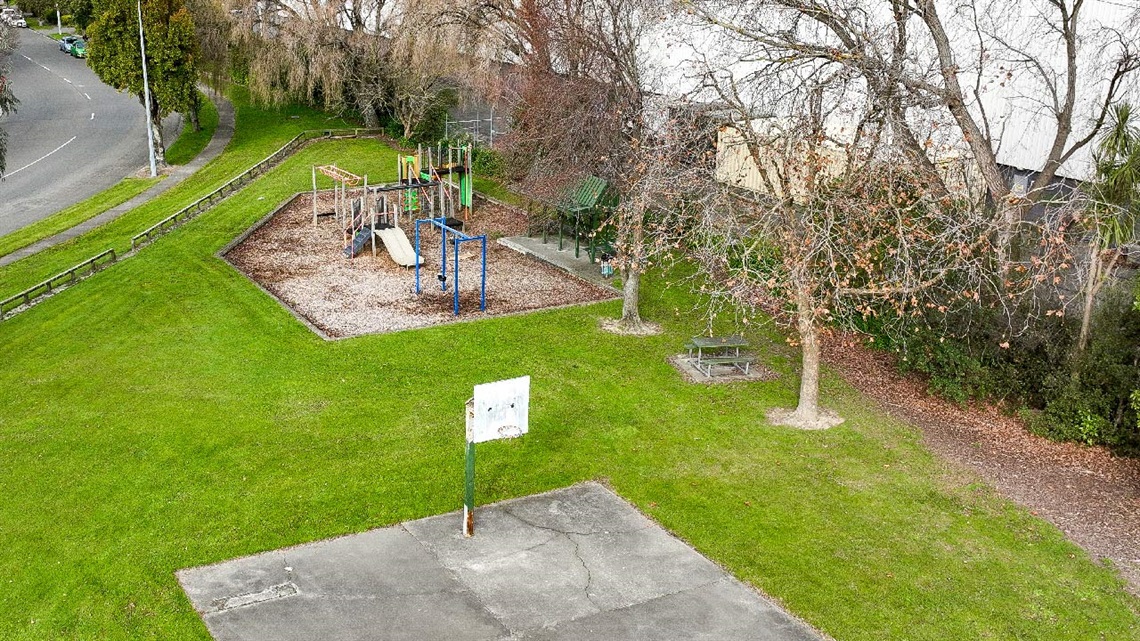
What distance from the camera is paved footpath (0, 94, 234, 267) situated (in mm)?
28812

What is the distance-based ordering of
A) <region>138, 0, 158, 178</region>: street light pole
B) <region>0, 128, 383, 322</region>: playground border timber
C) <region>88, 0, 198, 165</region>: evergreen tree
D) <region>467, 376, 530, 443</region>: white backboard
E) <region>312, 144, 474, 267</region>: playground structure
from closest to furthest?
<region>467, 376, 530, 443</region>: white backboard, <region>0, 128, 383, 322</region>: playground border timber, <region>312, 144, 474, 267</region>: playground structure, <region>138, 0, 158, 178</region>: street light pole, <region>88, 0, 198, 165</region>: evergreen tree

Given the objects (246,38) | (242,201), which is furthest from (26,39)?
(242,201)

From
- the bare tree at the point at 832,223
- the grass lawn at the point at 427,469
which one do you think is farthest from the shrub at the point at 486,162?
the bare tree at the point at 832,223

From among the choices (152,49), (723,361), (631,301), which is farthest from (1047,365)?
(152,49)

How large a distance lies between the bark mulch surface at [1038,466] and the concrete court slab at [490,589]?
15.6ft

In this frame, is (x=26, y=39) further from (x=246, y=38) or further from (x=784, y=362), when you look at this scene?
(x=784, y=362)

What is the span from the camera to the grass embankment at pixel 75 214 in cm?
2987

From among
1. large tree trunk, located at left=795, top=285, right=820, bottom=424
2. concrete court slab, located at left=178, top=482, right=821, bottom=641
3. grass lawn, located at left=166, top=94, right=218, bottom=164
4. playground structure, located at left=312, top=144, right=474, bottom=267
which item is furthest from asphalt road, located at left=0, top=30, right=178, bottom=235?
large tree trunk, located at left=795, top=285, right=820, bottom=424

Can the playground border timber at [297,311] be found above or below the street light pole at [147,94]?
below

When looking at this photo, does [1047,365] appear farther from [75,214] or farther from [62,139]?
[62,139]

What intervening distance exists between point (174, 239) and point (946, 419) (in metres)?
20.3

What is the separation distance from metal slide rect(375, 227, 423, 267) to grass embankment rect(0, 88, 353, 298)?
6853mm

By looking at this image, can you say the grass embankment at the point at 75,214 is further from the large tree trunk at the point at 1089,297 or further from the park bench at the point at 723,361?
the large tree trunk at the point at 1089,297

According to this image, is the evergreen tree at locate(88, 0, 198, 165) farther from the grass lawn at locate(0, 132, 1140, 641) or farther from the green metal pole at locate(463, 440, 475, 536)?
the green metal pole at locate(463, 440, 475, 536)
